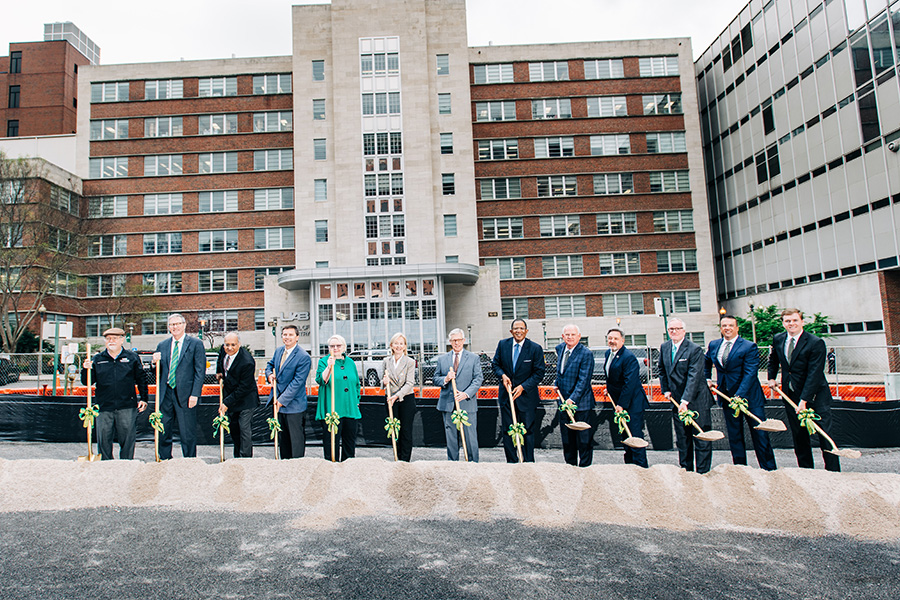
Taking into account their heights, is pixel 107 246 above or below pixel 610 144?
below

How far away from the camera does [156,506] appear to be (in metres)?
6.18

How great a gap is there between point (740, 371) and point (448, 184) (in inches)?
1305

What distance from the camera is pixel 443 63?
3981 cm

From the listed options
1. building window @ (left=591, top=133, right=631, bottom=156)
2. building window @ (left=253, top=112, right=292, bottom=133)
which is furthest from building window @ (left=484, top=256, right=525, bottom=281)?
building window @ (left=253, top=112, right=292, bottom=133)

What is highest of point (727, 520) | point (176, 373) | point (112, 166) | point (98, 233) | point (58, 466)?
point (112, 166)

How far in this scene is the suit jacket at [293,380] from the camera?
7.92m

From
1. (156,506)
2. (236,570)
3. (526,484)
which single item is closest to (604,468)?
(526,484)

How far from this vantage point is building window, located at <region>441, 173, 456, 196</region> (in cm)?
3900

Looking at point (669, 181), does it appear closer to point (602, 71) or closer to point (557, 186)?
point (557, 186)

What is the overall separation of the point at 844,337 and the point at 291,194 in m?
34.7

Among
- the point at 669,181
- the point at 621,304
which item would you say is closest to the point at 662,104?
the point at 669,181

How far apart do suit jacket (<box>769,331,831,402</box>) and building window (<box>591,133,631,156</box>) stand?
36.4 metres

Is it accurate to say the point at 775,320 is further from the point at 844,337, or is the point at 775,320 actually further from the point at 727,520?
the point at 727,520

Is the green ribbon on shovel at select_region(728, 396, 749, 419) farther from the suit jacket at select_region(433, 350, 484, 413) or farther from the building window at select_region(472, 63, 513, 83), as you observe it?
the building window at select_region(472, 63, 513, 83)
